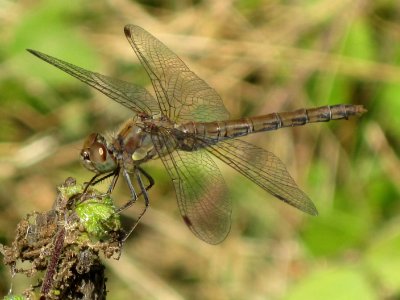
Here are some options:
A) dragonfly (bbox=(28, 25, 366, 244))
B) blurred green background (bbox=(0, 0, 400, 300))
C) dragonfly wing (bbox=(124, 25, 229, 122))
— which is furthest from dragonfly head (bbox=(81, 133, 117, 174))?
blurred green background (bbox=(0, 0, 400, 300))

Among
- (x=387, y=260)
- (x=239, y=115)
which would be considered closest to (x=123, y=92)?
(x=387, y=260)

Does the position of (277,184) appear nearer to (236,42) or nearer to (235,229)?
(235,229)

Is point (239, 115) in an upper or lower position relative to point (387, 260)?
upper

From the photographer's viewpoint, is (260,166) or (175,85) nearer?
(260,166)

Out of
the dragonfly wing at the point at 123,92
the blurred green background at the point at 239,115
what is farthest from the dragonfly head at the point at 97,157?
the blurred green background at the point at 239,115

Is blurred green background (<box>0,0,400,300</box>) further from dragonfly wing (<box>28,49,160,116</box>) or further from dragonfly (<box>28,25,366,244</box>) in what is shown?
dragonfly wing (<box>28,49,160,116</box>)

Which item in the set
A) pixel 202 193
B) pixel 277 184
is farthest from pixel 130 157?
pixel 277 184

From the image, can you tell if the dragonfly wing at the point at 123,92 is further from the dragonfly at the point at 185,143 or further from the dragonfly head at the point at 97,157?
the dragonfly head at the point at 97,157

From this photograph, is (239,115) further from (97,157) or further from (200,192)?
(97,157)

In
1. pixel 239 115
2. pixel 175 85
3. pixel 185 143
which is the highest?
pixel 175 85
